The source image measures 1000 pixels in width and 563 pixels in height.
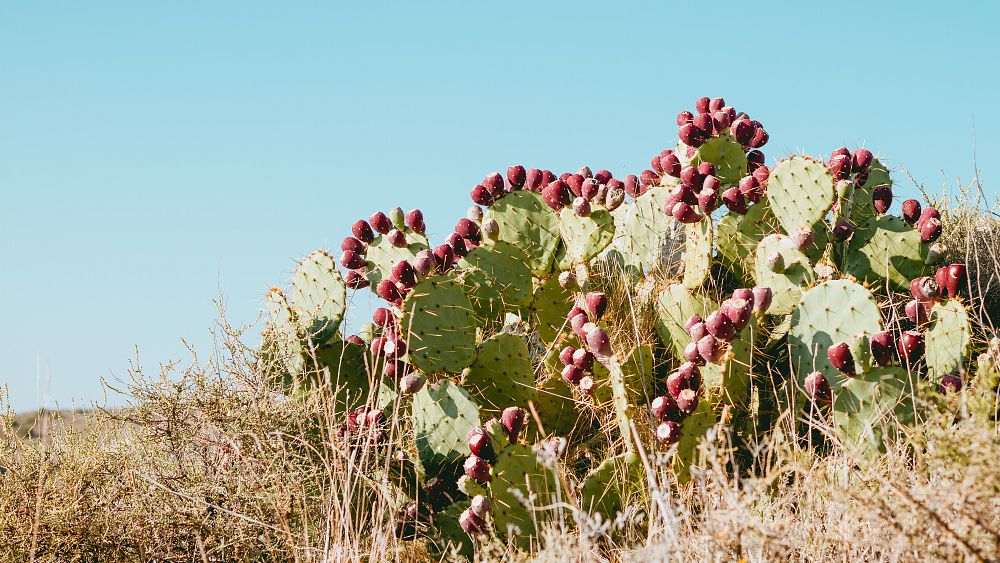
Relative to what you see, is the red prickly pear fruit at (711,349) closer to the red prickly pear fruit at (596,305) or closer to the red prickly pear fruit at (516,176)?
the red prickly pear fruit at (596,305)

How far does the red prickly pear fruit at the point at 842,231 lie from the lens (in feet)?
15.3

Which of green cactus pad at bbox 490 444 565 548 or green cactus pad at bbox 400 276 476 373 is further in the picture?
green cactus pad at bbox 400 276 476 373

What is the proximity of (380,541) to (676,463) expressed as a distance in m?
1.14

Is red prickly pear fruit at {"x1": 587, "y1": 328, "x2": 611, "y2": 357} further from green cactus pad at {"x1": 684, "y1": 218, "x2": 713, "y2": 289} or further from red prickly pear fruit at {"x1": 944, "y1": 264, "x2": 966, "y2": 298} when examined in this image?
red prickly pear fruit at {"x1": 944, "y1": 264, "x2": 966, "y2": 298}

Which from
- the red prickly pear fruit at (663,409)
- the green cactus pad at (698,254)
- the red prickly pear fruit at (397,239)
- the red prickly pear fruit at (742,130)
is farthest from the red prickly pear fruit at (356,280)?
the red prickly pear fruit at (742,130)

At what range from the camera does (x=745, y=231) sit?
183 inches

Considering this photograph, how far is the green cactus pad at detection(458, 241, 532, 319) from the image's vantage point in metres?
4.38

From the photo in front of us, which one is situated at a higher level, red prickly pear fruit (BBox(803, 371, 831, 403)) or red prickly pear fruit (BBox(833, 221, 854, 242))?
red prickly pear fruit (BBox(833, 221, 854, 242))

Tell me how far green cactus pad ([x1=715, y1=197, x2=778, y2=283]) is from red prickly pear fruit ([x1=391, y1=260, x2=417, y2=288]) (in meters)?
1.62

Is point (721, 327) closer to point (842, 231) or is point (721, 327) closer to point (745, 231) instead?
point (745, 231)

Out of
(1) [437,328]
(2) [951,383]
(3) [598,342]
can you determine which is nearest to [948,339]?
(2) [951,383]

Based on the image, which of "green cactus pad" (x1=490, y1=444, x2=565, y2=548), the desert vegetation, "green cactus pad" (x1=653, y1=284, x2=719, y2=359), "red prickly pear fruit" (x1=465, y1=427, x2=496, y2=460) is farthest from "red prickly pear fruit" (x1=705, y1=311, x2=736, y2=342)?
"red prickly pear fruit" (x1=465, y1=427, x2=496, y2=460)

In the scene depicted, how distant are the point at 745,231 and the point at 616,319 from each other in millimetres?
850

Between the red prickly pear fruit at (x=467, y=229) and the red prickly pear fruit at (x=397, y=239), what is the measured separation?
31cm
